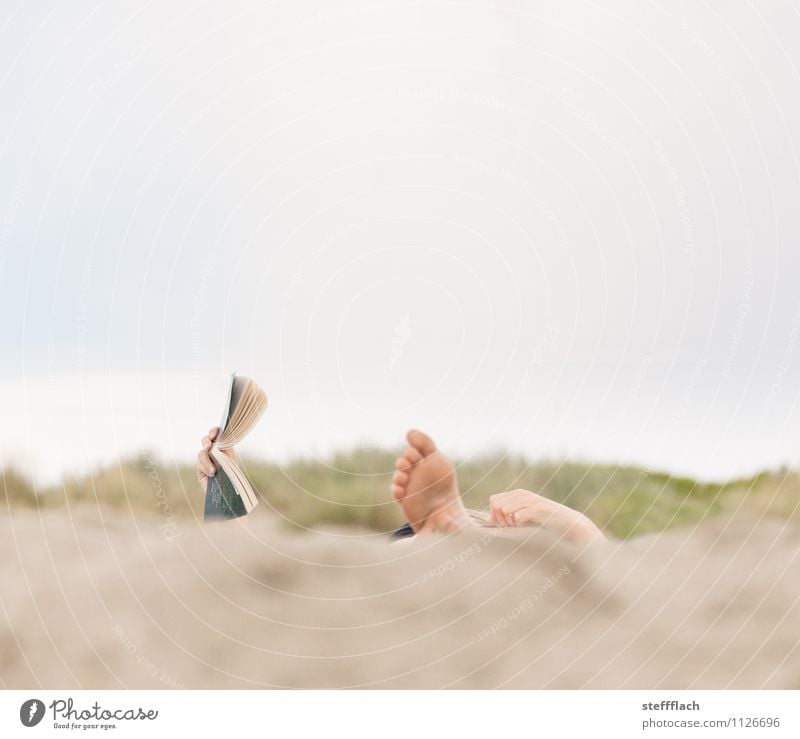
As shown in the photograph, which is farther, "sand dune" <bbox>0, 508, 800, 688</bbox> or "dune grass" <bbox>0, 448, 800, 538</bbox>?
"dune grass" <bbox>0, 448, 800, 538</bbox>

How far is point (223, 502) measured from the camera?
3029 millimetres

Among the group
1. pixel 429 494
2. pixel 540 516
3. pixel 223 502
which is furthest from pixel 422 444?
pixel 223 502

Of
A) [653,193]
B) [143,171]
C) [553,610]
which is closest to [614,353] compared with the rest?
[653,193]

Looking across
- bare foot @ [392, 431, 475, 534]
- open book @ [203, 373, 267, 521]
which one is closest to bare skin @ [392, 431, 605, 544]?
bare foot @ [392, 431, 475, 534]

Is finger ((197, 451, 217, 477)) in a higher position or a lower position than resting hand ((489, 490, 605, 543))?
higher

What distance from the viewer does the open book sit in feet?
9.93

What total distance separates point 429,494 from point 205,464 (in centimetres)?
80

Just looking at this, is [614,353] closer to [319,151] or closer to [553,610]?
[553,610]

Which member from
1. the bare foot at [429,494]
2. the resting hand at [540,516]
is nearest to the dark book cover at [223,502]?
the bare foot at [429,494]

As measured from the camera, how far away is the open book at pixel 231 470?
9.93 ft

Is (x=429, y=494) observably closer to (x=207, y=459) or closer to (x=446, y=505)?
(x=446, y=505)

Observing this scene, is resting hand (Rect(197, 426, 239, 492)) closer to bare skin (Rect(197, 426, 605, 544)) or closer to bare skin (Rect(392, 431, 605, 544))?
bare skin (Rect(197, 426, 605, 544))

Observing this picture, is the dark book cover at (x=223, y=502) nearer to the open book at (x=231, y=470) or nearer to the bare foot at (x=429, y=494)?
the open book at (x=231, y=470)

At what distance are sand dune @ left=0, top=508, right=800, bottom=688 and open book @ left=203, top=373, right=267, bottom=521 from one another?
0.20ft
